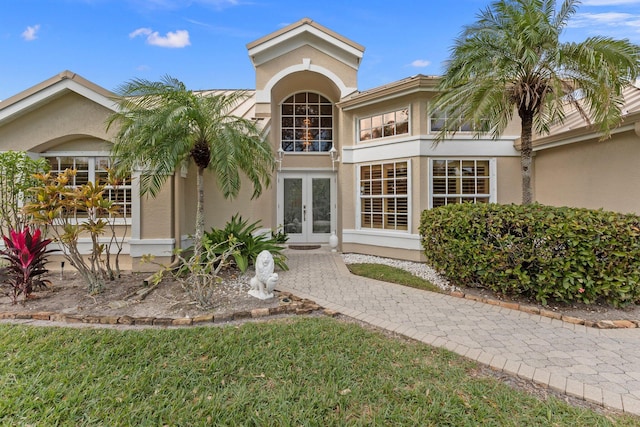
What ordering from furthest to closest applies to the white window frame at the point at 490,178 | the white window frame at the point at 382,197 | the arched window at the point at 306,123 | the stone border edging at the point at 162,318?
the arched window at the point at 306,123, the white window frame at the point at 382,197, the white window frame at the point at 490,178, the stone border edging at the point at 162,318

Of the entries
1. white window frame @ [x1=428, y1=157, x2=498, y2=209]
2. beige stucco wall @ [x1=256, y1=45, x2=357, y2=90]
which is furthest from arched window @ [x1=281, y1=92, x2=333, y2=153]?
white window frame @ [x1=428, y1=157, x2=498, y2=209]

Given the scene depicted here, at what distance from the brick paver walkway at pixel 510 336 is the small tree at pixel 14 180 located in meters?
6.82

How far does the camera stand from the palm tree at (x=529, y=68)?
605 centimetres

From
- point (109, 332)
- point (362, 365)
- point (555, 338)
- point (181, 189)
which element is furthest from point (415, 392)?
point (181, 189)

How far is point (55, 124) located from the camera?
8133 mm

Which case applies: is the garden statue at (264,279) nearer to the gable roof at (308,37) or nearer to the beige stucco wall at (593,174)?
the beige stucco wall at (593,174)

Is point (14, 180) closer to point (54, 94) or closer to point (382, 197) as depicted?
point (54, 94)

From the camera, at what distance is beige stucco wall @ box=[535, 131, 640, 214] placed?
7.16 metres

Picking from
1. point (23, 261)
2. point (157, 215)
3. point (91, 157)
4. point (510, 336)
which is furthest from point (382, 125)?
point (23, 261)

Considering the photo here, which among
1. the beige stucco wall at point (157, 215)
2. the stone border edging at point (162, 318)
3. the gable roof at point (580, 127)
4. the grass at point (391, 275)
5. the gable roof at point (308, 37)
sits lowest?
the stone border edging at point (162, 318)

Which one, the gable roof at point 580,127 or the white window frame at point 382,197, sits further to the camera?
the white window frame at point 382,197

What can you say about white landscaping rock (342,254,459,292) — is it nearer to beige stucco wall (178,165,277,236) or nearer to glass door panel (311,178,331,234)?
glass door panel (311,178,331,234)

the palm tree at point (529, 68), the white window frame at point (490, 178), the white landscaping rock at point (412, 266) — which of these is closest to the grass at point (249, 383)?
the white landscaping rock at point (412, 266)

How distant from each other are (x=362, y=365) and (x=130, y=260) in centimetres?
775
